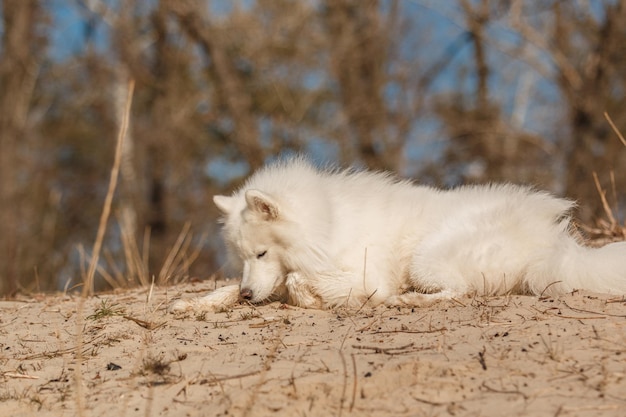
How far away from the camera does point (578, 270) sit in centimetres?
488

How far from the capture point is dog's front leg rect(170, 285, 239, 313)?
5.52m

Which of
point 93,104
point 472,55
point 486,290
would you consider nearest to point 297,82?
point 472,55

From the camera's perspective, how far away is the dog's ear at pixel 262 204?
5.57 meters

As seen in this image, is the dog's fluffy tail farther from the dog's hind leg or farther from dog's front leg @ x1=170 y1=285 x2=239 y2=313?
dog's front leg @ x1=170 y1=285 x2=239 y2=313

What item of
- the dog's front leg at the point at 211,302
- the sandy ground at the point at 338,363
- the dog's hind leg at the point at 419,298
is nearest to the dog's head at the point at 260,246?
the dog's front leg at the point at 211,302

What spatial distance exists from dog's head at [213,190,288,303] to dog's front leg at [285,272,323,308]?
197 millimetres

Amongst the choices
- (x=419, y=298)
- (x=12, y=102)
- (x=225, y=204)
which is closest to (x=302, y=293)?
(x=419, y=298)

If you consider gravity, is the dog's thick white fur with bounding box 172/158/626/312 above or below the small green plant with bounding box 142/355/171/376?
above

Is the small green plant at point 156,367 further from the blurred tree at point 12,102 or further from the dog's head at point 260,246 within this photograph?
the blurred tree at point 12,102

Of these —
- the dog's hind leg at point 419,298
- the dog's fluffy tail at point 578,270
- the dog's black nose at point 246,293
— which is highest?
the dog's fluffy tail at point 578,270

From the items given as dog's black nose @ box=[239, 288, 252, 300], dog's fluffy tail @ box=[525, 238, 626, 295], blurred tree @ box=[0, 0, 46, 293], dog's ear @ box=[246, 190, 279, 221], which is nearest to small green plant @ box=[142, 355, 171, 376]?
dog's black nose @ box=[239, 288, 252, 300]

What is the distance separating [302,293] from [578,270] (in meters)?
1.98

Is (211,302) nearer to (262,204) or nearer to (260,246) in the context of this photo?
(260,246)

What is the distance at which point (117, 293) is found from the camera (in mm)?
7051
